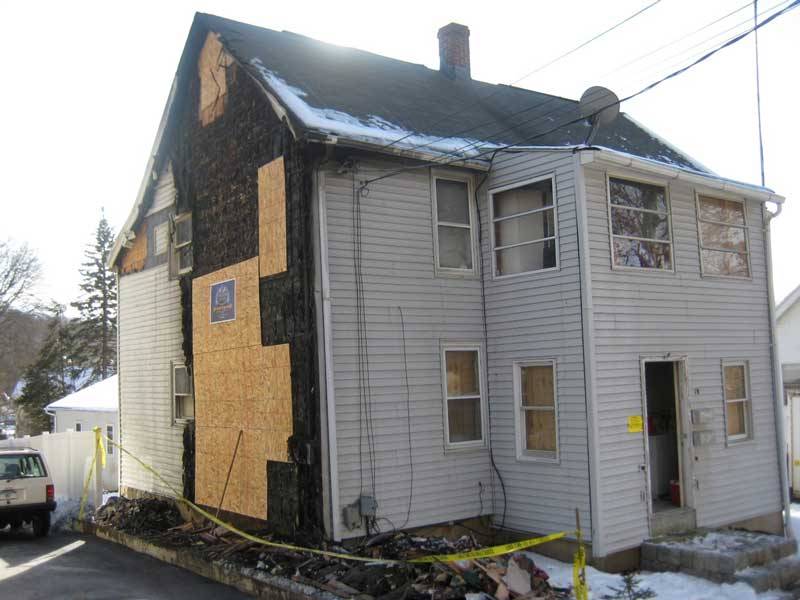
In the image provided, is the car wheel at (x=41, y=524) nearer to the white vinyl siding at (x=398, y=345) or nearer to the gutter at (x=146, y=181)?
the gutter at (x=146, y=181)

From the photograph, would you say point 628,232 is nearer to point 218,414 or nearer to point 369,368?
point 369,368

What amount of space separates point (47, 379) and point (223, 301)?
40216mm

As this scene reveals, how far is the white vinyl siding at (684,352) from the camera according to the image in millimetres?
10523

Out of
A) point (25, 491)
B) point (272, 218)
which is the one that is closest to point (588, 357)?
point (272, 218)

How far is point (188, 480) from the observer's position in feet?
46.0

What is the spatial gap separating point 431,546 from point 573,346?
343 cm

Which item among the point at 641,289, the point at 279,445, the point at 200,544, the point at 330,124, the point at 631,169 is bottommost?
the point at 200,544

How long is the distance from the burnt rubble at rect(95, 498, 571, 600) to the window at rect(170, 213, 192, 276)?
5.29 metres

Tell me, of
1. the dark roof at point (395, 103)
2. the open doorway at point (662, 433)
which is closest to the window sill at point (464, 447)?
the open doorway at point (662, 433)

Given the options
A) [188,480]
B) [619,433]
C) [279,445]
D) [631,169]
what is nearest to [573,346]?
[619,433]

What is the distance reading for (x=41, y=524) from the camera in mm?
15094

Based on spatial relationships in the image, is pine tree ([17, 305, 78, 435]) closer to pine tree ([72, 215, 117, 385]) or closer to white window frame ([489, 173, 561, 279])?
pine tree ([72, 215, 117, 385])

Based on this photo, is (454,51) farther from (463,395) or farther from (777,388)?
(777,388)

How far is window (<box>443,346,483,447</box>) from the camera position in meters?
11.7
